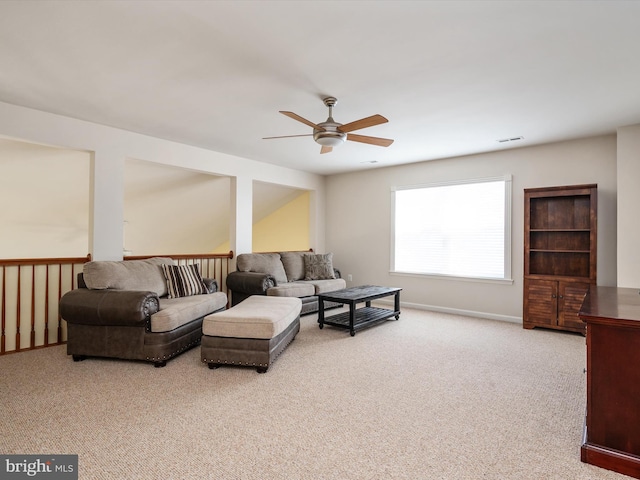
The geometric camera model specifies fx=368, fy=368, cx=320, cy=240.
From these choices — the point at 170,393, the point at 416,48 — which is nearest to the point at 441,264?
the point at 416,48

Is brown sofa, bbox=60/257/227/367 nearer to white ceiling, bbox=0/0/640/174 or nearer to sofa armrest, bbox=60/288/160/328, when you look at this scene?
sofa armrest, bbox=60/288/160/328

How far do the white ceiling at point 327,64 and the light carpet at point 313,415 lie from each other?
98.6 inches

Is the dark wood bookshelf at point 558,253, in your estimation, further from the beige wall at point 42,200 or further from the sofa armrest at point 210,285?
the beige wall at point 42,200

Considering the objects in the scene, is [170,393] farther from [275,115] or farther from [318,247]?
[318,247]

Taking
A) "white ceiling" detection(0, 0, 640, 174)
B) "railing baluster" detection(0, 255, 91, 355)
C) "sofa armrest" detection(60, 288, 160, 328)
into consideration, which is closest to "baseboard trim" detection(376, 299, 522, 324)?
"white ceiling" detection(0, 0, 640, 174)

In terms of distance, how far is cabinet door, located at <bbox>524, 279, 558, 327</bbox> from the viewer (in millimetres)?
4691

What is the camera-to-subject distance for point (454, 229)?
588 centimetres

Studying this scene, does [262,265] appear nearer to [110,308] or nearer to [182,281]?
[182,281]

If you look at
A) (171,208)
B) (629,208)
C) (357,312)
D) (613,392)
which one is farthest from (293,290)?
(629,208)

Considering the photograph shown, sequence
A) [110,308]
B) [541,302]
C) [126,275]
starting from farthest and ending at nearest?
[541,302] → [126,275] → [110,308]

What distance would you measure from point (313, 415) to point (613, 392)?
1.69 meters

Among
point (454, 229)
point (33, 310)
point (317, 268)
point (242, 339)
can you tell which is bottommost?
point (242, 339)

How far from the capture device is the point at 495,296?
17.9ft

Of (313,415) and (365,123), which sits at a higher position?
(365,123)
